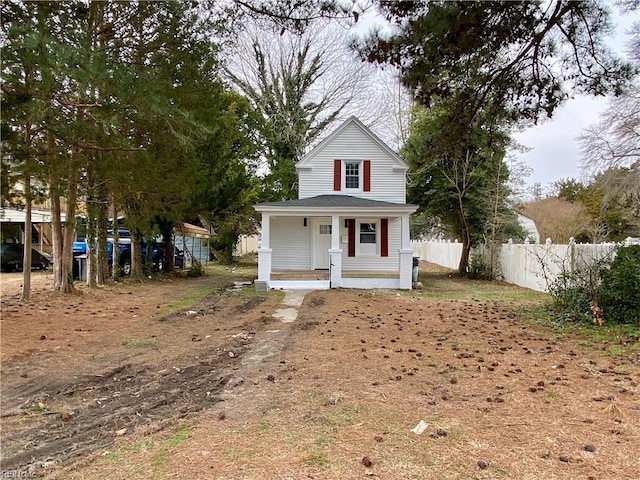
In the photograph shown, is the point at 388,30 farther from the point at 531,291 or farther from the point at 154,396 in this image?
the point at 531,291

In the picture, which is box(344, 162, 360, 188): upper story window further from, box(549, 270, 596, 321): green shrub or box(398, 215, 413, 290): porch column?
box(549, 270, 596, 321): green shrub

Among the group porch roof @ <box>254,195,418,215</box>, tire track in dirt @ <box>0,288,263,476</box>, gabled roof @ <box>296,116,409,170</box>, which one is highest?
gabled roof @ <box>296,116,409,170</box>

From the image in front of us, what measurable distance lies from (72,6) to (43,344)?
457 centimetres

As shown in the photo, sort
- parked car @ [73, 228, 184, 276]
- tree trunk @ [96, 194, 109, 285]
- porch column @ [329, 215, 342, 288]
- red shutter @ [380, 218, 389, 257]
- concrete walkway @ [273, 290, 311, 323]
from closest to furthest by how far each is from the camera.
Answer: concrete walkway @ [273, 290, 311, 323] < tree trunk @ [96, 194, 109, 285] < porch column @ [329, 215, 342, 288] < red shutter @ [380, 218, 389, 257] < parked car @ [73, 228, 184, 276]

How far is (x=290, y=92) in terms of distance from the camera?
2658cm

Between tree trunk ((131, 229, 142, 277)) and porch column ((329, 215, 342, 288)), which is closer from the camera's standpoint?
porch column ((329, 215, 342, 288))

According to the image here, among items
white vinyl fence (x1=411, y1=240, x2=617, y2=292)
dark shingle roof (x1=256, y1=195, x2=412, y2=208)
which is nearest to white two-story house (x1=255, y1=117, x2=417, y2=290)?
dark shingle roof (x1=256, y1=195, x2=412, y2=208)

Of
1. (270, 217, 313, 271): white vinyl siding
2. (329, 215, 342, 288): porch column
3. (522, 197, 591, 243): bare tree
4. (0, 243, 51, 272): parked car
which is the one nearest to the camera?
(329, 215, 342, 288): porch column

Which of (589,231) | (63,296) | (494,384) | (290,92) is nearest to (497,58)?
(494,384)

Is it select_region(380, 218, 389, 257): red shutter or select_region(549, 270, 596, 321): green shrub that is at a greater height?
select_region(380, 218, 389, 257): red shutter

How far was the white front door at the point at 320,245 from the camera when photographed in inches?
677

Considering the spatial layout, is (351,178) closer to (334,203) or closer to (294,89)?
(334,203)

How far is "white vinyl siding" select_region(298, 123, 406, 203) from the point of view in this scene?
17.5 metres

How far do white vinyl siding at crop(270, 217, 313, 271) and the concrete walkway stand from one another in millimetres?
3702
